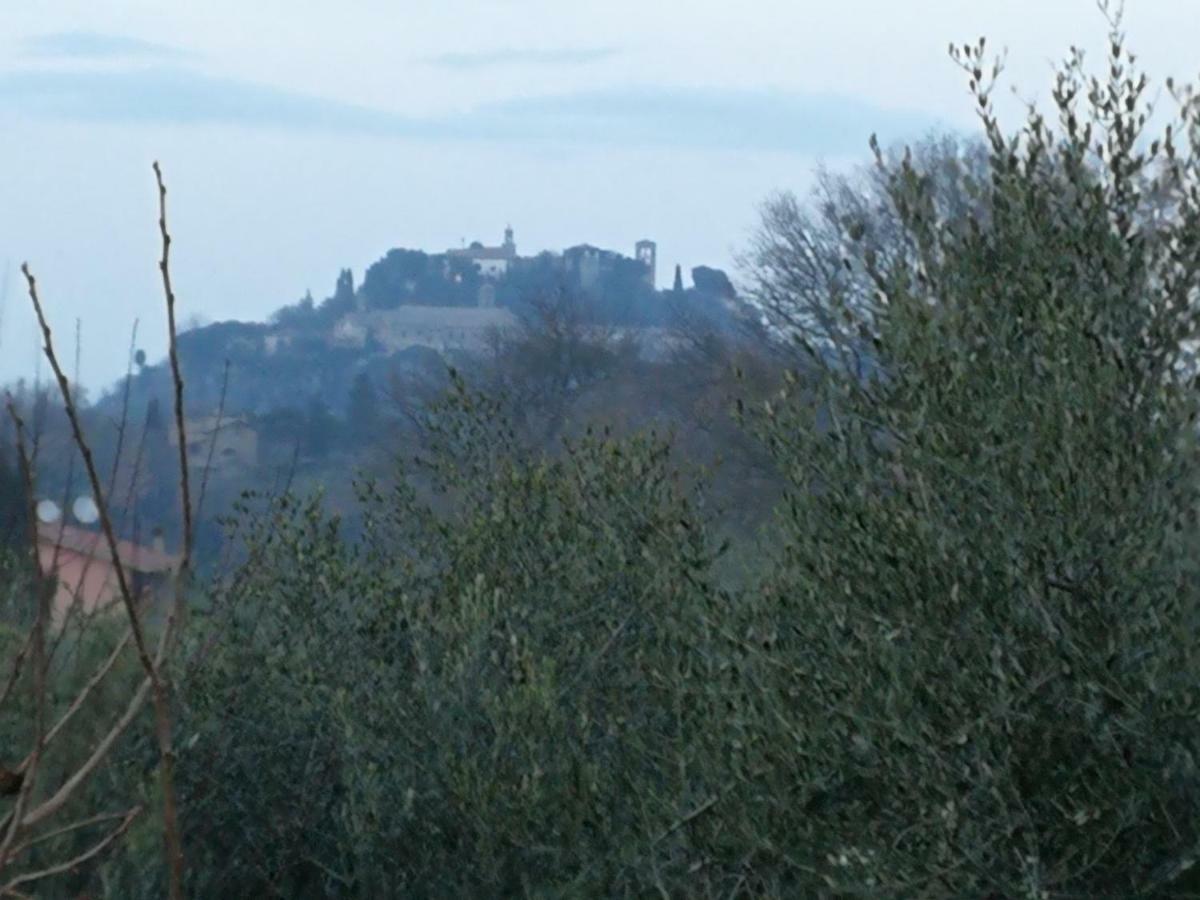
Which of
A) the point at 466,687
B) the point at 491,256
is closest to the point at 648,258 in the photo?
the point at 491,256

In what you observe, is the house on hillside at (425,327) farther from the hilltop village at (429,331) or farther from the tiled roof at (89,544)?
the tiled roof at (89,544)

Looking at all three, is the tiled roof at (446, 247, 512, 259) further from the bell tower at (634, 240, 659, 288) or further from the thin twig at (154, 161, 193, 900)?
the thin twig at (154, 161, 193, 900)

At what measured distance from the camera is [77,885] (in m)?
8.62

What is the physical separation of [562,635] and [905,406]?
311 cm

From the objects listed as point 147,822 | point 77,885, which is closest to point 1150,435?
point 147,822

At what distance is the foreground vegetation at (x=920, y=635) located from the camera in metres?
4.93

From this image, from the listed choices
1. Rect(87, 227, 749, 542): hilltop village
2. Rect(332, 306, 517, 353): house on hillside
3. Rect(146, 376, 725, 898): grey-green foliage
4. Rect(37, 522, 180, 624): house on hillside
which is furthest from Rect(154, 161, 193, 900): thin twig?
Rect(332, 306, 517, 353): house on hillside

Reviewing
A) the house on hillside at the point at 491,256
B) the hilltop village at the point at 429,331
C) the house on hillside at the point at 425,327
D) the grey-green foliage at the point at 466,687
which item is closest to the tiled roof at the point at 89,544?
the grey-green foliage at the point at 466,687

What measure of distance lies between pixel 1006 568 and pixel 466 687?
3382 mm

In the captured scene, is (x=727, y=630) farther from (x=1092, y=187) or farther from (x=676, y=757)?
(x=1092, y=187)

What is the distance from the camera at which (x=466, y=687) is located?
7.86m

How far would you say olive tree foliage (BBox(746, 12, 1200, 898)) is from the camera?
16.1 feet

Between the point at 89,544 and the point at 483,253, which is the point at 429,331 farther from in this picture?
the point at 89,544

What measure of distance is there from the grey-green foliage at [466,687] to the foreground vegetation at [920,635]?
0.10 feet
